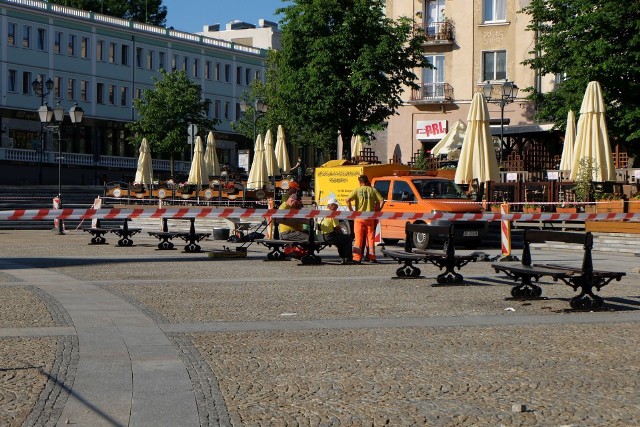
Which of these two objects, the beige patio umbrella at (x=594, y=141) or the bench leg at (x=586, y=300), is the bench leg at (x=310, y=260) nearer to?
the bench leg at (x=586, y=300)

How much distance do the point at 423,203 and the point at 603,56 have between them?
16.0m

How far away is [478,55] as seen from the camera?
51719 millimetres

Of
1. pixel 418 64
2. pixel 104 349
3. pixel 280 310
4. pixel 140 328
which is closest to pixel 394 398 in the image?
pixel 104 349

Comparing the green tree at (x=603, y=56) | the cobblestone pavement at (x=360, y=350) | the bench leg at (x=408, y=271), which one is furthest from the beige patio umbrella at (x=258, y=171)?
the cobblestone pavement at (x=360, y=350)

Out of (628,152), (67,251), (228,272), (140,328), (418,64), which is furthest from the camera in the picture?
(418,64)

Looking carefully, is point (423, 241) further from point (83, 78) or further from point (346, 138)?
point (83, 78)

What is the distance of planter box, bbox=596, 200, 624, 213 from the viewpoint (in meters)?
26.7

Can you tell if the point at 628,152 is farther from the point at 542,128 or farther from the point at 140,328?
the point at 140,328

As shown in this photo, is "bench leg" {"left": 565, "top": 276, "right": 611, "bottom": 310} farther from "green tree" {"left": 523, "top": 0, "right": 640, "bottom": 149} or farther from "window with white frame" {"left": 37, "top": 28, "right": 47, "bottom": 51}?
"window with white frame" {"left": 37, "top": 28, "right": 47, "bottom": 51}

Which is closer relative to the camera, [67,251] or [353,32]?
[67,251]

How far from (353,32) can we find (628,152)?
11821 mm

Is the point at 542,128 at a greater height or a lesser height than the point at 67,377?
greater

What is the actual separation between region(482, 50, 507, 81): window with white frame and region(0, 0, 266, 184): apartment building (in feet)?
85.5

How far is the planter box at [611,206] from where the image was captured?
26672mm
